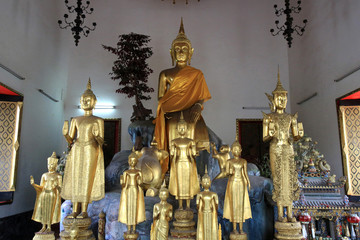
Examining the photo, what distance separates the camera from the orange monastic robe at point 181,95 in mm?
4445

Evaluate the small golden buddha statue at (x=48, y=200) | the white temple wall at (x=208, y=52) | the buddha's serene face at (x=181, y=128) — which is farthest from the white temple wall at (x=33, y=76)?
the buddha's serene face at (x=181, y=128)

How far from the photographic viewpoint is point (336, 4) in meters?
5.58

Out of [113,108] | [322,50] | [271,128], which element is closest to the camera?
[271,128]

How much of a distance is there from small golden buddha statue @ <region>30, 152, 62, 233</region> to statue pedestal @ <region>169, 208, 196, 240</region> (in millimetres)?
1176

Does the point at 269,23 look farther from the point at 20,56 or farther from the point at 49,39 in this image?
the point at 20,56

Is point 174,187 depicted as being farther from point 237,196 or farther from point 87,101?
point 87,101

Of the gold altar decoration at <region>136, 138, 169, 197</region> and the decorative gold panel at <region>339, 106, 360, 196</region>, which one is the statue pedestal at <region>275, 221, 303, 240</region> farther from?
the decorative gold panel at <region>339, 106, 360, 196</region>

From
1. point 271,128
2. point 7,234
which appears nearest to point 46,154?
point 7,234

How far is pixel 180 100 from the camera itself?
4613 millimetres

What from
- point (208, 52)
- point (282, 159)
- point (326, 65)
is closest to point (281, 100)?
point (282, 159)

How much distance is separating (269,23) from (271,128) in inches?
222

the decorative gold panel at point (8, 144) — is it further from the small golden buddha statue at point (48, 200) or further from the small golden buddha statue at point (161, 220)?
the small golden buddha statue at point (161, 220)

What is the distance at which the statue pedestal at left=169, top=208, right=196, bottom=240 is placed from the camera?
2639 millimetres

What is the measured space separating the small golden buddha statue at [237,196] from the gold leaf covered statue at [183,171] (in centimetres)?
35
